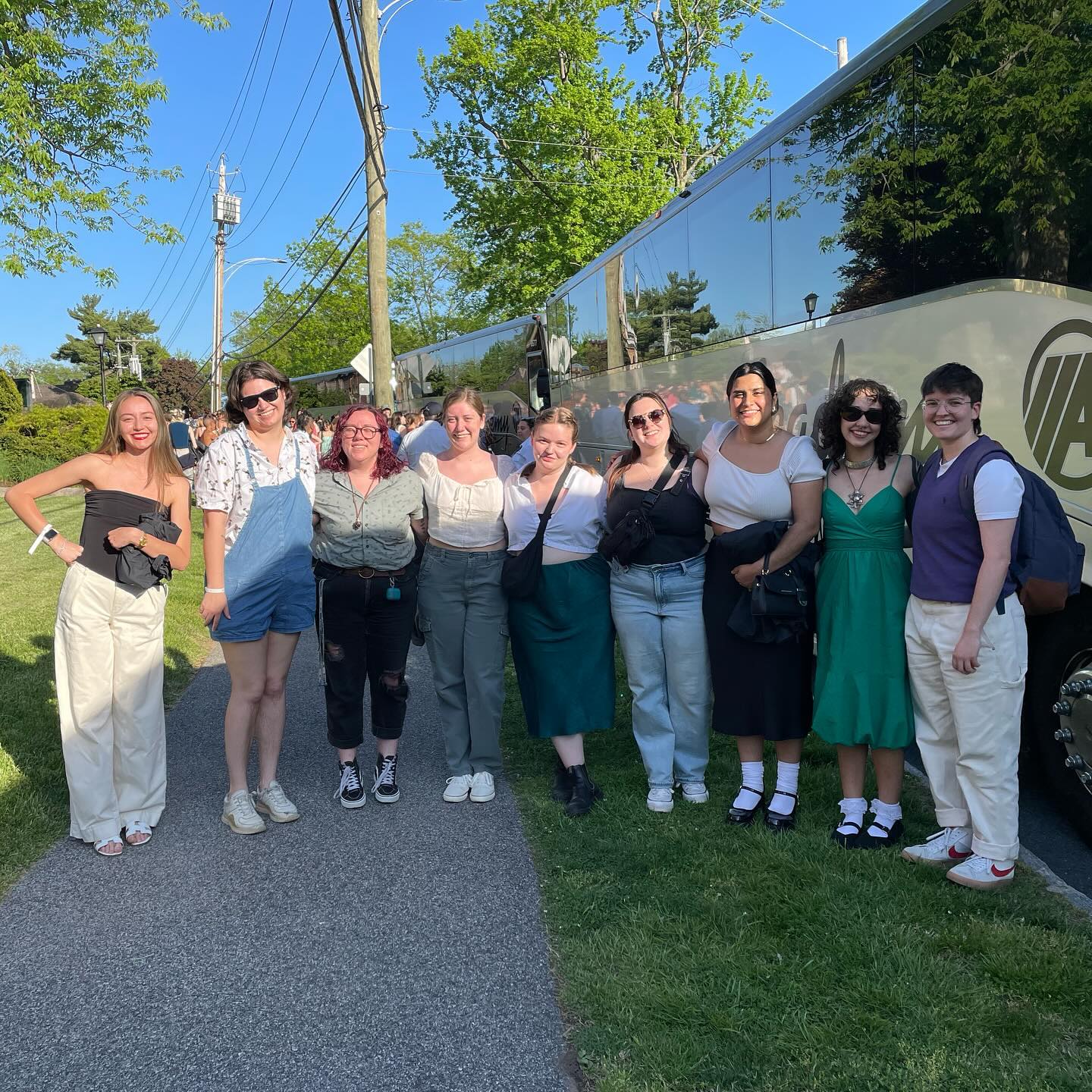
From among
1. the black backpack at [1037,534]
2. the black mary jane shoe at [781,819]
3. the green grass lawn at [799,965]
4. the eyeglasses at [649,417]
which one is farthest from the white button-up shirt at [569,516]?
the black backpack at [1037,534]

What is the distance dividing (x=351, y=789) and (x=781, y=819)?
6.40 feet

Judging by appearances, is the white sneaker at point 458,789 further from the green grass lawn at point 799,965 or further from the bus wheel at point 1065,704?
the bus wheel at point 1065,704

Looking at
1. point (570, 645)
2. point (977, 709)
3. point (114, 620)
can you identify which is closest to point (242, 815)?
point (114, 620)

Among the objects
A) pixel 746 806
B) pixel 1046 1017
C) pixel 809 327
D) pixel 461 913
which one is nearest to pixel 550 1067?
pixel 461 913

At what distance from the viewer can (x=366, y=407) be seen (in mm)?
4488

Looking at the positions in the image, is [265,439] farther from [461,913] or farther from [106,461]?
[461,913]

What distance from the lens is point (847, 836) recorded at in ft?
13.2

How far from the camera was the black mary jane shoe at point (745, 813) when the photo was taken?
14.1 ft

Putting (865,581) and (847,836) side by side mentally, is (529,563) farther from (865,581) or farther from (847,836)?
(847,836)

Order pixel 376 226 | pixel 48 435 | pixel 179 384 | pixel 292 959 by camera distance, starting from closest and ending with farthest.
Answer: pixel 292 959
pixel 376 226
pixel 48 435
pixel 179 384

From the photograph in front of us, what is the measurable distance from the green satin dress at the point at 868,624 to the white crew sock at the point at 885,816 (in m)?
0.32

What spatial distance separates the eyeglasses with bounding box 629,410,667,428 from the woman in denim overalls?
1.45 m

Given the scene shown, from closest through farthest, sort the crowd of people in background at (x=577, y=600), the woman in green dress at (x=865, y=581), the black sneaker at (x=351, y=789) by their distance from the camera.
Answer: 1. the crowd of people in background at (x=577, y=600)
2. the woman in green dress at (x=865, y=581)
3. the black sneaker at (x=351, y=789)

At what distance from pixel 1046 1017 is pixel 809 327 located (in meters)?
4.14
